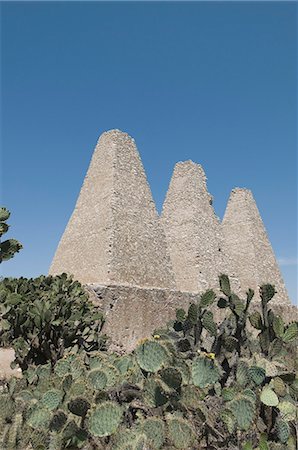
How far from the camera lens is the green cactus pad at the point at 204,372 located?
4234 millimetres

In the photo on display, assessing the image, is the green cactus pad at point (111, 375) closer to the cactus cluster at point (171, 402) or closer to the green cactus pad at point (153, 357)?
the cactus cluster at point (171, 402)

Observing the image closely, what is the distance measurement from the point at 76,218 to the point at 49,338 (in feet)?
22.5

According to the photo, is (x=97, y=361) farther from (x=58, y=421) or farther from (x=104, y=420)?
(x=104, y=420)

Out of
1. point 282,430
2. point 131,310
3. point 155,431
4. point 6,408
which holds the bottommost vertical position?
point 6,408

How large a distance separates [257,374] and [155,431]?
1260 millimetres

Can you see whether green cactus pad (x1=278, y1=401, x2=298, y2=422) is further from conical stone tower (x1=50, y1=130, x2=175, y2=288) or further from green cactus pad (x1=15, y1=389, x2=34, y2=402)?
conical stone tower (x1=50, y1=130, x2=175, y2=288)

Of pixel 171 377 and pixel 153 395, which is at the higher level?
pixel 171 377

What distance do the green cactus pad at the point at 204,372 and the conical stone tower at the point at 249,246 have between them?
1736 cm

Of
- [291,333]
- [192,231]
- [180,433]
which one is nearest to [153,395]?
[180,433]

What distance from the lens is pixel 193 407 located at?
161 inches

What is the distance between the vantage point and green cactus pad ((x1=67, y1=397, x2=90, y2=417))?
3861 millimetres

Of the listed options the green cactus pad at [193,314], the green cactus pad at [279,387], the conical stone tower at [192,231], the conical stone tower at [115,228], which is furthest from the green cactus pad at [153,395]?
the conical stone tower at [192,231]

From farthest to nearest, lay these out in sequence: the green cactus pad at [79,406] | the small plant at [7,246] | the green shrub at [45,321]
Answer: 1. the green shrub at [45,321]
2. the small plant at [7,246]
3. the green cactus pad at [79,406]

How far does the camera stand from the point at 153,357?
421 cm
